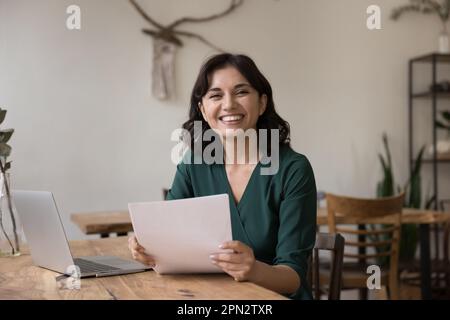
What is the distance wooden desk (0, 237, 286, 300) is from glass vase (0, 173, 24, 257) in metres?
0.20

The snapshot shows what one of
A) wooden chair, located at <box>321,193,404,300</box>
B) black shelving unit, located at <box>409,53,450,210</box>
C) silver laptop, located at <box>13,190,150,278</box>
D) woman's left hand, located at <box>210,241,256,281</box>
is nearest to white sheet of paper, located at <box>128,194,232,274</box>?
woman's left hand, located at <box>210,241,256,281</box>

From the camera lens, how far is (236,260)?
1.11m

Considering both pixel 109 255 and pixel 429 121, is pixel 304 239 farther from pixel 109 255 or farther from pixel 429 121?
pixel 429 121

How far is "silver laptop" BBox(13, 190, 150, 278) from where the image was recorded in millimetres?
1203

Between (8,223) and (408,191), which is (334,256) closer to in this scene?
(8,223)

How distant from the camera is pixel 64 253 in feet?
4.02

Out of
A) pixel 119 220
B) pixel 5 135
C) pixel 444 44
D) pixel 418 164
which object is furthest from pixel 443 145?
pixel 5 135

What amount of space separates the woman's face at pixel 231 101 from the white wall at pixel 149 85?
2296 millimetres

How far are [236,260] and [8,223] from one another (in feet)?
2.47

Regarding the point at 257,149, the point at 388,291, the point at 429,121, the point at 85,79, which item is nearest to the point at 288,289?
the point at 257,149

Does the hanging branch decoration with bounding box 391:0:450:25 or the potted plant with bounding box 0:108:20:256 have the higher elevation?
the hanging branch decoration with bounding box 391:0:450:25

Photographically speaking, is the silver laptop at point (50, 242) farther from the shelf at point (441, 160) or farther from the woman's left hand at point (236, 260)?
the shelf at point (441, 160)

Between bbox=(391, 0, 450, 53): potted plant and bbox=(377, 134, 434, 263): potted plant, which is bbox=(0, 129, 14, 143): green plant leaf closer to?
bbox=(377, 134, 434, 263): potted plant

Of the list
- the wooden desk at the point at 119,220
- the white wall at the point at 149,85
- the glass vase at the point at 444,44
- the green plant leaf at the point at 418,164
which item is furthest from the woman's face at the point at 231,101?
the glass vase at the point at 444,44
